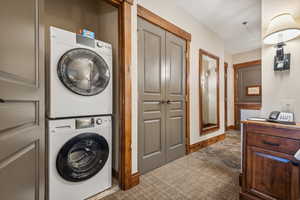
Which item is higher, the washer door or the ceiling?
the ceiling

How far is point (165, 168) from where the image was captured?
204cm

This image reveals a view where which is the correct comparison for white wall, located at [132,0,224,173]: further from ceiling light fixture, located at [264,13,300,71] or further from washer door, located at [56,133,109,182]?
ceiling light fixture, located at [264,13,300,71]

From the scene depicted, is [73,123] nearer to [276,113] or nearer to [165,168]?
[165,168]

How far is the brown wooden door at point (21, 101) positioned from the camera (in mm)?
486

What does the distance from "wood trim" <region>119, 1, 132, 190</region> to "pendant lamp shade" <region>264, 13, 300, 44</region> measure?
1.54 meters

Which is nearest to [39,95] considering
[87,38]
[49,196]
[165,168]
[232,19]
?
[87,38]

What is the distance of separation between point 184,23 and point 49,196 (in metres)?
3.09

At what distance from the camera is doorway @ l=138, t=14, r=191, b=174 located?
6.17 feet

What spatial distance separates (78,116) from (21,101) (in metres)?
Answer: 0.76

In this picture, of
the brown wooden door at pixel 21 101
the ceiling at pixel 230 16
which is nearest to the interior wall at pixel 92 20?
the brown wooden door at pixel 21 101

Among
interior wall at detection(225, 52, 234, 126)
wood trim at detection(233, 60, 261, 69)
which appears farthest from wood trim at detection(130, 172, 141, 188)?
wood trim at detection(233, 60, 261, 69)

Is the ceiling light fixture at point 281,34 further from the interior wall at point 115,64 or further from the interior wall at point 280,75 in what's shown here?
the interior wall at point 115,64

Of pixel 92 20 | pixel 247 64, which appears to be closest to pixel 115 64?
pixel 92 20

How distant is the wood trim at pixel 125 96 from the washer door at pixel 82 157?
0.22m
